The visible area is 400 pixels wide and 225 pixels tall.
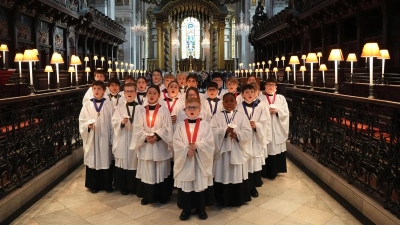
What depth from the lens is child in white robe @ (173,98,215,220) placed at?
204 inches

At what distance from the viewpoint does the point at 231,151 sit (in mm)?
5582

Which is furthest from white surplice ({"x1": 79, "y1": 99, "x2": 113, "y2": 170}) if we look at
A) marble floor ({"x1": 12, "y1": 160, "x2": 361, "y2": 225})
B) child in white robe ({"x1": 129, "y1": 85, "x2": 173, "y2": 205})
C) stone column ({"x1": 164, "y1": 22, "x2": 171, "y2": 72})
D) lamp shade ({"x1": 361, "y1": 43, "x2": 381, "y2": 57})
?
stone column ({"x1": 164, "y1": 22, "x2": 171, "y2": 72})

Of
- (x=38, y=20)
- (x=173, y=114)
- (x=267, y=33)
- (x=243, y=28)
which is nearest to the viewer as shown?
(x=173, y=114)

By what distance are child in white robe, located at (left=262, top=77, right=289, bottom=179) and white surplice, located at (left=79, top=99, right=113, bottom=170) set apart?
118 inches

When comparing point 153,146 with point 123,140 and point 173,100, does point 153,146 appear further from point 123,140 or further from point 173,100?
point 173,100

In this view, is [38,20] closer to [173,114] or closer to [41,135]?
[41,135]

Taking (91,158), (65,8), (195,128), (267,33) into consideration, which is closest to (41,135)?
(91,158)

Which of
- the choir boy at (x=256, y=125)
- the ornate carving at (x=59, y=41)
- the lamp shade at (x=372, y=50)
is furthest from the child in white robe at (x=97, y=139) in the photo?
the ornate carving at (x=59, y=41)

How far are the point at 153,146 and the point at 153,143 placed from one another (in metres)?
0.06

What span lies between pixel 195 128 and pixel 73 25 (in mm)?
17117

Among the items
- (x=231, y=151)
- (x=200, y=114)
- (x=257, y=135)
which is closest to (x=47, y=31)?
(x=200, y=114)

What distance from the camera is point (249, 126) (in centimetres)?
559

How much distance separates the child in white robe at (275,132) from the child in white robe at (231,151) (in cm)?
172

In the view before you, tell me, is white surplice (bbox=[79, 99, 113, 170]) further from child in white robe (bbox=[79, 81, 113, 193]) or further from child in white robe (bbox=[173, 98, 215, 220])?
child in white robe (bbox=[173, 98, 215, 220])
